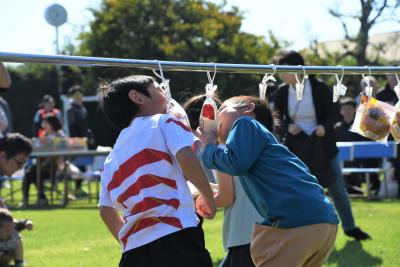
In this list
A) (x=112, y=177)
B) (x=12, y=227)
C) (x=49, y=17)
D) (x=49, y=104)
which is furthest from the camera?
(x=49, y=17)

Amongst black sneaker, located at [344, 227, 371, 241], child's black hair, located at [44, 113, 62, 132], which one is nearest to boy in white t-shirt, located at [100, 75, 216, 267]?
black sneaker, located at [344, 227, 371, 241]

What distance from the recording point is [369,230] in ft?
26.0

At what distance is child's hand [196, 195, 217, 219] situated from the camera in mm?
3316

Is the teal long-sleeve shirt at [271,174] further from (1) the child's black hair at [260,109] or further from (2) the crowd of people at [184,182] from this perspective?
(1) the child's black hair at [260,109]

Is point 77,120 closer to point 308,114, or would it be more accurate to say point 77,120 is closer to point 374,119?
point 308,114

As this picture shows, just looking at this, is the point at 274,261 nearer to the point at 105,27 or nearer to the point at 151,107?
the point at 151,107

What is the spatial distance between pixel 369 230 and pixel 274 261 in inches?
188

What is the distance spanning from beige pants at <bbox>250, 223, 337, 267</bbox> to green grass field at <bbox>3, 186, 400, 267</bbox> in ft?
8.73

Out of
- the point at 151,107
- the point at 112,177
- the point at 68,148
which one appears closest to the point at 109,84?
the point at 151,107

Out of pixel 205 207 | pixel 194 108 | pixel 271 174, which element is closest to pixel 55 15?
pixel 194 108

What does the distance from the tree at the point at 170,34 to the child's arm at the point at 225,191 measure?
24.5 metres

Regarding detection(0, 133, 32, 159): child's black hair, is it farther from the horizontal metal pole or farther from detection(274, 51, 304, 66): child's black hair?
the horizontal metal pole

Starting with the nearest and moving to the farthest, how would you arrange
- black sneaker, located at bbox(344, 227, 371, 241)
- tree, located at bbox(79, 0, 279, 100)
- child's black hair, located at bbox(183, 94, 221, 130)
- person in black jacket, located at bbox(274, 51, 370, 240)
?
child's black hair, located at bbox(183, 94, 221, 130)
person in black jacket, located at bbox(274, 51, 370, 240)
black sneaker, located at bbox(344, 227, 371, 241)
tree, located at bbox(79, 0, 279, 100)

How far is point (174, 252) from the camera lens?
3230 millimetres
